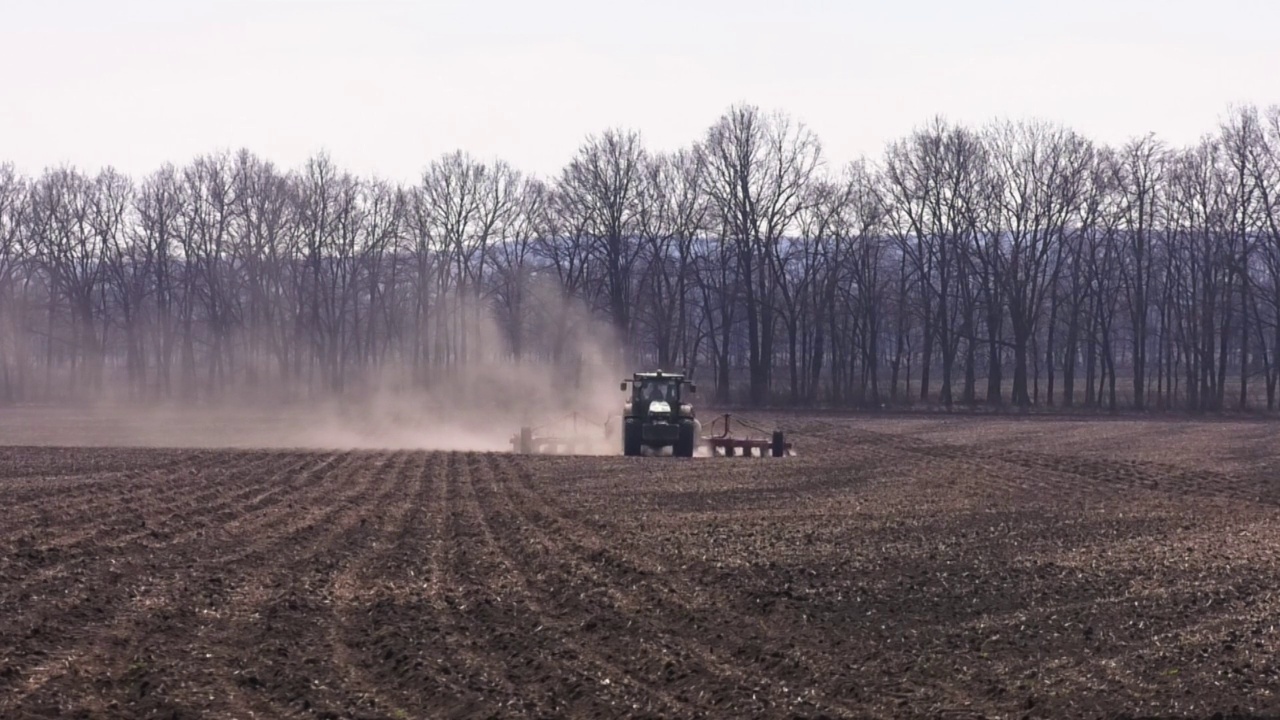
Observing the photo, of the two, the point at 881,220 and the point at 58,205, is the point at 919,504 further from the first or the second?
the point at 58,205

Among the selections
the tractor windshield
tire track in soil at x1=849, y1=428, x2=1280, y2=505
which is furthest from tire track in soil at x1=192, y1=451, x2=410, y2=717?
the tractor windshield

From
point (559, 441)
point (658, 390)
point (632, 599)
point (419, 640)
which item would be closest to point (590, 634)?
point (419, 640)

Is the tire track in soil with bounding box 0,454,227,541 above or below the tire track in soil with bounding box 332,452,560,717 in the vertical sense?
above

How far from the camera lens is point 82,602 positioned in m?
12.9

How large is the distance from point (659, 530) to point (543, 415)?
3839 centimetres

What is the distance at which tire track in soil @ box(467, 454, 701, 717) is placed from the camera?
9.48 meters

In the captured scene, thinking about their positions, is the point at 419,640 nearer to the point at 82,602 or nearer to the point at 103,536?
the point at 82,602

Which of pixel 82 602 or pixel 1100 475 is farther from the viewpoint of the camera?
pixel 1100 475

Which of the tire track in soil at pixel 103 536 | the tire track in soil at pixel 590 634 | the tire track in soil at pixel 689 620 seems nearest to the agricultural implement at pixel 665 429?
the tire track in soil at pixel 103 536

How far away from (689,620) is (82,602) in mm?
5847

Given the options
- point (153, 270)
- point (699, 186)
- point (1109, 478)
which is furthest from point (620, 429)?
point (153, 270)

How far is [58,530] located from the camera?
18047 mm

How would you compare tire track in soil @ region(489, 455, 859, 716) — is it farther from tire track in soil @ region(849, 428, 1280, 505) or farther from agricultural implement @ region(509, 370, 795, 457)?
agricultural implement @ region(509, 370, 795, 457)

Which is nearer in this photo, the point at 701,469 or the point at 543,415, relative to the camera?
the point at 701,469
